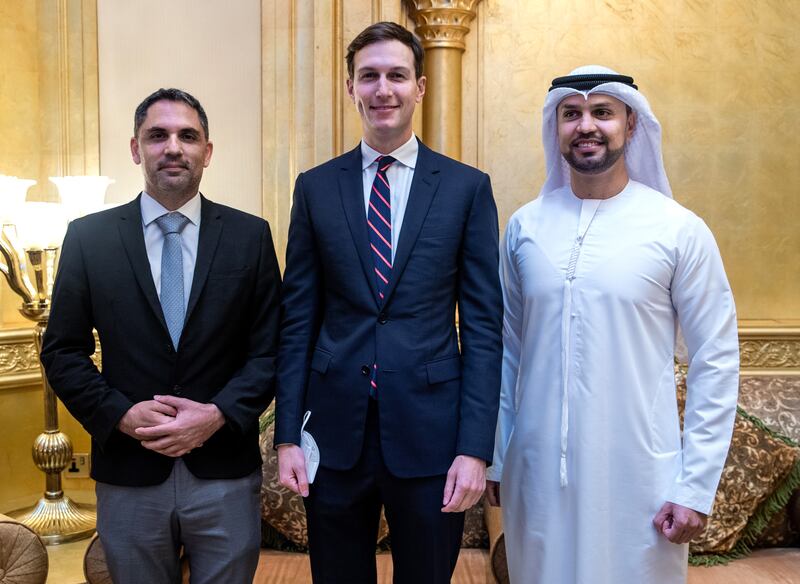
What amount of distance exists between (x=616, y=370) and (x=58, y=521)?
106 inches

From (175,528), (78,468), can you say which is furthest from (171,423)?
(78,468)

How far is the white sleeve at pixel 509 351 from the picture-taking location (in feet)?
7.48

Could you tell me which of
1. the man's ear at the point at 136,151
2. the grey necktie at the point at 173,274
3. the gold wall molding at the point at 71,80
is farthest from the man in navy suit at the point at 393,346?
the gold wall molding at the point at 71,80

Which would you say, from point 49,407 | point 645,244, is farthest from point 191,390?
→ point 49,407

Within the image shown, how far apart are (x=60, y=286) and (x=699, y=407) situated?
1521mm

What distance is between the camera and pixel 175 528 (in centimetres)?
211

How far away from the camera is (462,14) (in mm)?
3922

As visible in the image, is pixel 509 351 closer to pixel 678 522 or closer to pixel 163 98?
pixel 678 522

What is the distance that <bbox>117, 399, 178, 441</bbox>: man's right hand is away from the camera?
203 centimetres

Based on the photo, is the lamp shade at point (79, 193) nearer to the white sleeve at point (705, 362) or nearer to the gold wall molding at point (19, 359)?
the gold wall molding at point (19, 359)

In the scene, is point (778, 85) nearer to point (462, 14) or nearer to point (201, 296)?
point (462, 14)

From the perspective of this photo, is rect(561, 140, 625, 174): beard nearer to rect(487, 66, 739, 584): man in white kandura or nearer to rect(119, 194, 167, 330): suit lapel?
rect(487, 66, 739, 584): man in white kandura

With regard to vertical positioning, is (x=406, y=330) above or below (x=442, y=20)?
below

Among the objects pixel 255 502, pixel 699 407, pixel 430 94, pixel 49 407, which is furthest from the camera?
pixel 430 94
